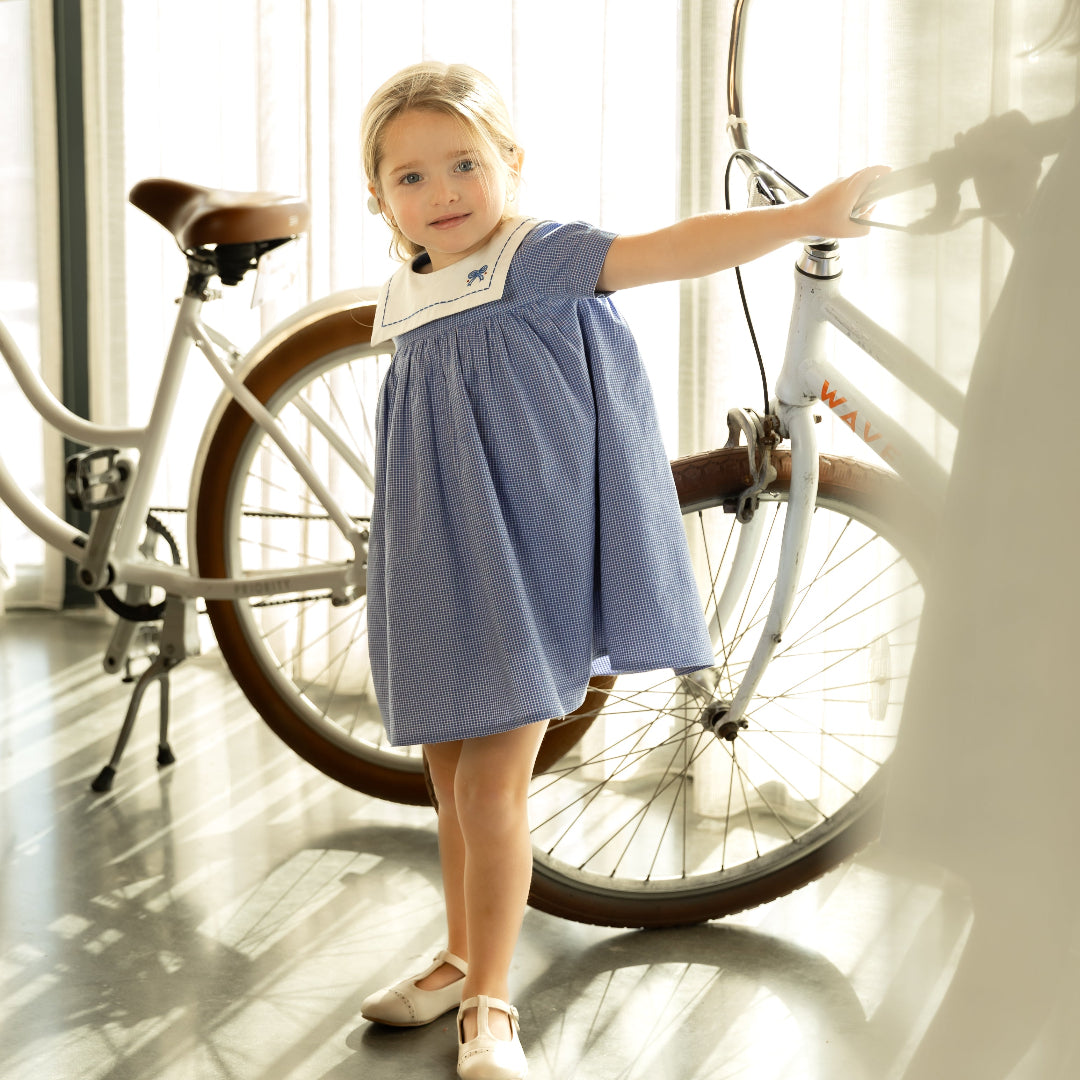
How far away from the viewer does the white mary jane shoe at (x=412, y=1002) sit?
122cm

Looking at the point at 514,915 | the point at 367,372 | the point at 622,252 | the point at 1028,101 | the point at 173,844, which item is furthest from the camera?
the point at 367,372

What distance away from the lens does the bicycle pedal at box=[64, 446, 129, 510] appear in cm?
173

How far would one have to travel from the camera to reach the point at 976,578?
403mm

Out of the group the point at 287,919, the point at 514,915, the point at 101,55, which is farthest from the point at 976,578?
the point at 101,55

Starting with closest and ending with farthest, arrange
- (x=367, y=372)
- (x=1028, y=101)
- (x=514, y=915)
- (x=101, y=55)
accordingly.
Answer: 1. (x=1028, y=101)
2. (x=514, y=915)
3. (x=367, y=372)
4. (x=101, y=55)

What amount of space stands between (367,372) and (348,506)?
25 centimetres

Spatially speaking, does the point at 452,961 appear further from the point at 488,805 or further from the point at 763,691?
the point at 763,691

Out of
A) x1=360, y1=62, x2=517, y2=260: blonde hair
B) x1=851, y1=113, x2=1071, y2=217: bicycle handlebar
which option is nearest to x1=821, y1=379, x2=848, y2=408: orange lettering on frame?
x1=360, y1=62, x2=517, y2=260: blonde hair

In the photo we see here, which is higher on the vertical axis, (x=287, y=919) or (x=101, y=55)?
(x=101, y=55)

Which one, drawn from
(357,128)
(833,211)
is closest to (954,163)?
(833,211)

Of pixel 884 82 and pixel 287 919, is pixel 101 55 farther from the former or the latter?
pixel 884 82

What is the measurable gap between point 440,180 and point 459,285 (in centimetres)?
9

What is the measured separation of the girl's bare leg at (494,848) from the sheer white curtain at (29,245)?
1.67 m

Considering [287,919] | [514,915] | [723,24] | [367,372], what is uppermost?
[723,24]
